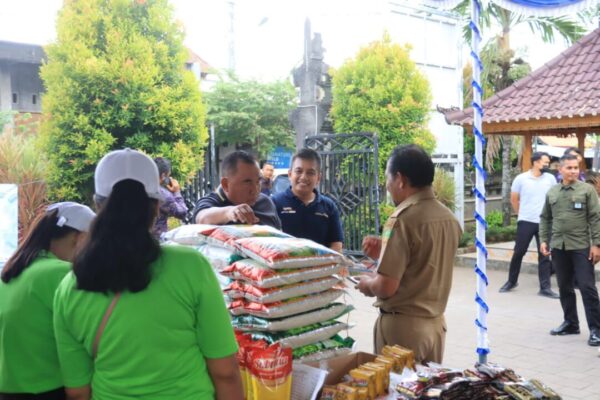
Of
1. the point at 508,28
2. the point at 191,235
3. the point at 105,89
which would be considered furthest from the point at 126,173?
the point at 508,28

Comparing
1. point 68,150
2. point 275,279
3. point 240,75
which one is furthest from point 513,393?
point 240,75

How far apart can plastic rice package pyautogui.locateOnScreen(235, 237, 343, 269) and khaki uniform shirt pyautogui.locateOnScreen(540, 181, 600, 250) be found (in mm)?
4557

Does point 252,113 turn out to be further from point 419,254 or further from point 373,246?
point 419,254

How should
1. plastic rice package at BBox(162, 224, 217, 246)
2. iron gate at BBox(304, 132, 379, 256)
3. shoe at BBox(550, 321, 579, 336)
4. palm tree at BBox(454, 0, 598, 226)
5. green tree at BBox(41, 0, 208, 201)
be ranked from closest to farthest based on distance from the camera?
plastic rice package at BBox(162, 224, 217, 246) < shoe at BBox(550, 321, 579, 336) < green tree at BBox(41, 0, 208, 201) < iron gate at BBox(304, 132, 379, 256) < palm tree at BBox(454, 0, 598, 226)

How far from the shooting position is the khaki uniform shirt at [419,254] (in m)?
2.91

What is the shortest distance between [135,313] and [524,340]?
5564mm

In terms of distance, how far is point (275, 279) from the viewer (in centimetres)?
233

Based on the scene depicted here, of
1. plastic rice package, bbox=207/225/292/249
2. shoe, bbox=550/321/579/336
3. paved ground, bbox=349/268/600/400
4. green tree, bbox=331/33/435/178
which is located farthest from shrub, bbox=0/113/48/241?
green tree, bbox=331/33/435/178

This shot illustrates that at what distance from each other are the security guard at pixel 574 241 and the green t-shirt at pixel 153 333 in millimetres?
5299

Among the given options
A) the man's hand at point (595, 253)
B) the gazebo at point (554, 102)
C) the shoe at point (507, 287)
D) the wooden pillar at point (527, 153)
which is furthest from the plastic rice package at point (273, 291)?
the wooden pillar at point (527, 153)

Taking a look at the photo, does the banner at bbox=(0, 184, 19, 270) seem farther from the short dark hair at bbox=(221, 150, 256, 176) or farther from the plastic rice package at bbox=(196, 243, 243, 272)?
the plastic rice package at bbox=(196, 243, 243, 272)

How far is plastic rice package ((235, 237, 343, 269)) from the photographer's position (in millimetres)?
2320

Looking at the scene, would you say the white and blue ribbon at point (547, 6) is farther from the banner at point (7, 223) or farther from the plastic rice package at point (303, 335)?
the banner at point (7, 223)

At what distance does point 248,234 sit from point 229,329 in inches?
27.3
